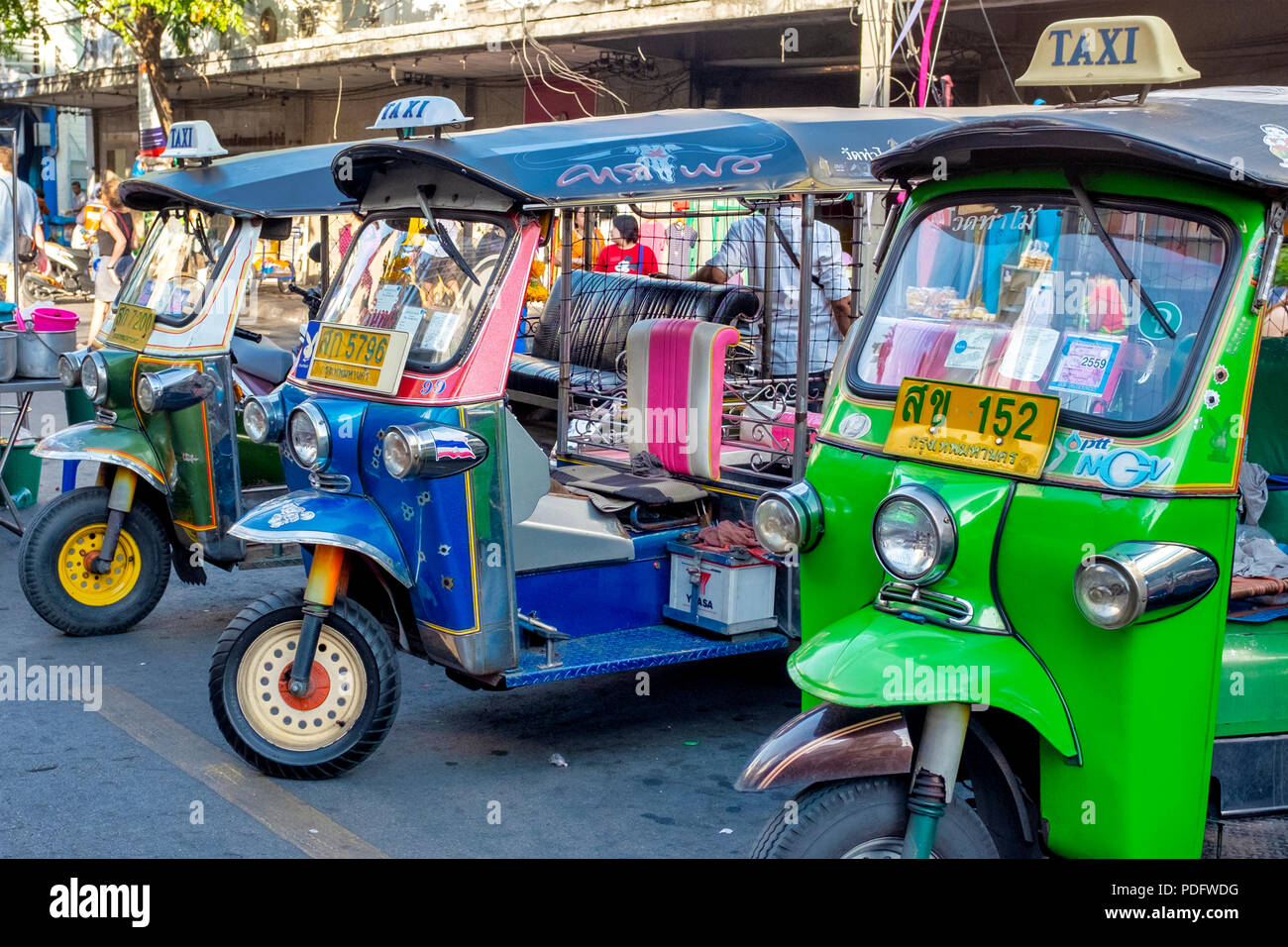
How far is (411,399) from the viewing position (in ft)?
14.6

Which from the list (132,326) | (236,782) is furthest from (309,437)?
(132,326)

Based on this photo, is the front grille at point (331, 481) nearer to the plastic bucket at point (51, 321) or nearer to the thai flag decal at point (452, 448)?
the thai flag decal at point (452, 448)

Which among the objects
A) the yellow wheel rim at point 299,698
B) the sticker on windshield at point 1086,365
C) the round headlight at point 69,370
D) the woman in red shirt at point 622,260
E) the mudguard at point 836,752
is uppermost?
the woman in red shirt at point 622,260

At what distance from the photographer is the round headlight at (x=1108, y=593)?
2674 mm

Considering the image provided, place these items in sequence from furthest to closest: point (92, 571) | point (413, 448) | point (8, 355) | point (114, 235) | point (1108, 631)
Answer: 1. point (114, 235)
2. point (8, 355)
3. point (92, 571)
4. point (413, 448)
5. point (1108, 631)

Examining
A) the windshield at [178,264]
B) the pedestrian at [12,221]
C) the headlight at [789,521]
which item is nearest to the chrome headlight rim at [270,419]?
the windshield at [178,264]

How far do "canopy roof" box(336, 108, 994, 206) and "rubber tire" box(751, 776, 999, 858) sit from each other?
233cm

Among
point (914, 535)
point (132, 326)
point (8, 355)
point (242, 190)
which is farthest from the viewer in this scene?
point (8, 355)

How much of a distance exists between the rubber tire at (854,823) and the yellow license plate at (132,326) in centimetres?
430

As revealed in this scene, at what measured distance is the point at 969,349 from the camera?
3182mm

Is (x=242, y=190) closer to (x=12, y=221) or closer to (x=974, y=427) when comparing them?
(x=974, y=427)

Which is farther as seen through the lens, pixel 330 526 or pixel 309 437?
pixel 309 437

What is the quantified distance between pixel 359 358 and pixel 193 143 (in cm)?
235

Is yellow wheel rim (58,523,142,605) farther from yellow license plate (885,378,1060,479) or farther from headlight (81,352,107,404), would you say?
yellow license plate (885,378,1060,479)
